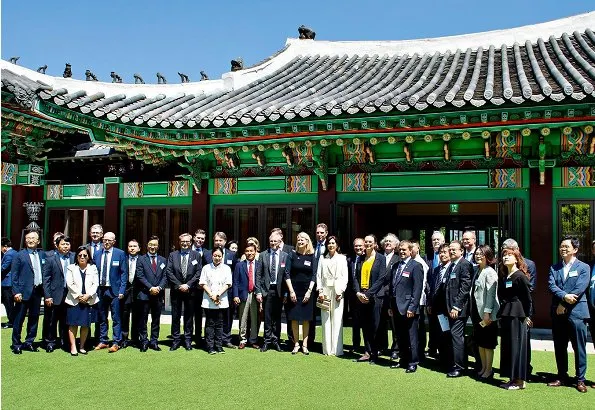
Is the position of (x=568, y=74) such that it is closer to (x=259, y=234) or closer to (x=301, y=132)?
(x=301, y=132)

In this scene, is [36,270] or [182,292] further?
[36,270]

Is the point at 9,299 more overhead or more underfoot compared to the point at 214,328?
more overhead

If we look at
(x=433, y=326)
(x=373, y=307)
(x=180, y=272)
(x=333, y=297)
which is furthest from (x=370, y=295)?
(x=180, y=272)

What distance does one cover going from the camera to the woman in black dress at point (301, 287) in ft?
26.3

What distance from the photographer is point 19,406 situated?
5.54 m

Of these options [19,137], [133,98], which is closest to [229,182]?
[133,98]

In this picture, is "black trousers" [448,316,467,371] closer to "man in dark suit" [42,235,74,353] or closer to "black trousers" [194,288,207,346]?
"black trousers" [194,288,207,346]

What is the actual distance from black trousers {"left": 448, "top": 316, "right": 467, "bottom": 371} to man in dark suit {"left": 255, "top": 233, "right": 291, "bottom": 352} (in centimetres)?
259

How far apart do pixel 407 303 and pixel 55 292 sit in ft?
15.9

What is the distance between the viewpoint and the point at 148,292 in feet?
26.7

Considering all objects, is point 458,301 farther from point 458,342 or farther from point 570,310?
point 570,310

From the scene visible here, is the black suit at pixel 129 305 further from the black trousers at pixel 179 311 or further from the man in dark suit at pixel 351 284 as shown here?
the man in dark suit at pixel 351 284

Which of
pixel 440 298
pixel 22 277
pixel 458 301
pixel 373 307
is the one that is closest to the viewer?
pixel 458 301

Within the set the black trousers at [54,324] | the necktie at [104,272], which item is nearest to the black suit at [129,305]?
the necktie at [104,272]
